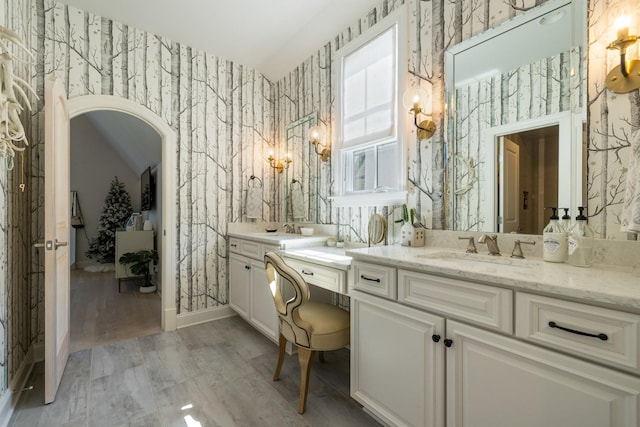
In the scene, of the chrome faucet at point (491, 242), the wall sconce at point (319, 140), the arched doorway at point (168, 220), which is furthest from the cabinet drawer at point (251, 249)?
the chrome faucet at point (491, 242)

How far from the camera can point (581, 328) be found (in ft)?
2.94

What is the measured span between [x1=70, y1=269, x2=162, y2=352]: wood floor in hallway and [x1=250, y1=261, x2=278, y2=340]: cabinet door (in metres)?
1.09

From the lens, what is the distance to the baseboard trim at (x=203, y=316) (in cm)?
305

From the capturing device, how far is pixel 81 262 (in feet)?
20.8

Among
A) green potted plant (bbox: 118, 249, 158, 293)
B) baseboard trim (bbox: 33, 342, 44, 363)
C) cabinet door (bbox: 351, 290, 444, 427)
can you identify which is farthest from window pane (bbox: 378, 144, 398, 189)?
green potted plant (bbox: 118, 249, 158, 293)

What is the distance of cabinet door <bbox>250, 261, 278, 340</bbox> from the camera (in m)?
2.48

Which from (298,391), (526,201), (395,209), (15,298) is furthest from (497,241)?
(15,298)

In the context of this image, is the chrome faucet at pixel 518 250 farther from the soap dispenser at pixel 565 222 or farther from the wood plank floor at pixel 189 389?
the wood plank floor at pixel 189 389

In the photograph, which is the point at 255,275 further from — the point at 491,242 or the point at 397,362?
the point at 491,242

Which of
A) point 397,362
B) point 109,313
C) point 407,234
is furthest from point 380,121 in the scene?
point 109,313

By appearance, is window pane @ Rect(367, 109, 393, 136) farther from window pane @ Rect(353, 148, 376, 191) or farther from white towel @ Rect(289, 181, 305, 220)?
white towel @ Rect(289, 181, 305, 220)

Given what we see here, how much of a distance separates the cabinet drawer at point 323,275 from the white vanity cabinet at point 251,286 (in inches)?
15.0

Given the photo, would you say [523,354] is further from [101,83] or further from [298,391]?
[101,83]

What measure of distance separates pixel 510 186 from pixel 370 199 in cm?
97
